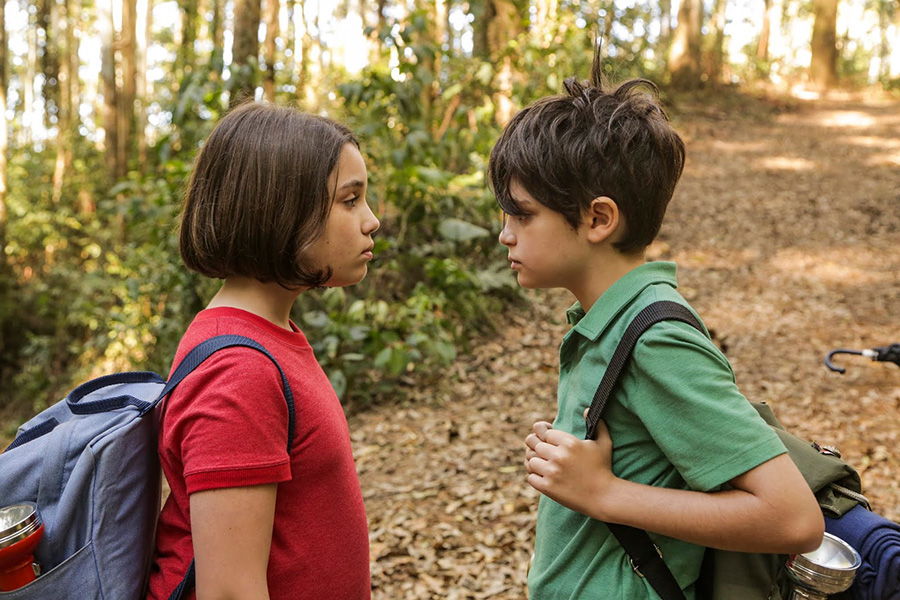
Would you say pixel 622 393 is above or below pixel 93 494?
above

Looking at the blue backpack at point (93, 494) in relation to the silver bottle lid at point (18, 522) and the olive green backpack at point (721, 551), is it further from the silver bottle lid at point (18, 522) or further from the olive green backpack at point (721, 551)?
the olive green backpack at point (721, 551)

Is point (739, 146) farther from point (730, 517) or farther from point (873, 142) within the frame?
point (730, 517)

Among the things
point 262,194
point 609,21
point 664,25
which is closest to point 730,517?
point 262,194

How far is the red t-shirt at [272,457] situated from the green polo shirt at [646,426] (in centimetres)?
43

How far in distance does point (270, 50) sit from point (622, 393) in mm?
7649

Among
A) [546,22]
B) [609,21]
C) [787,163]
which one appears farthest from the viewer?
[787,163]

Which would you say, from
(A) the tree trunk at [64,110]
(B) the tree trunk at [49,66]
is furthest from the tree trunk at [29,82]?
(B) the tree trunk at [49,66]

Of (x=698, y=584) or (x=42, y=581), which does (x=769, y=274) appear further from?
(x=42, y=581)

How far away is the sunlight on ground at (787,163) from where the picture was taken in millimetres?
10625

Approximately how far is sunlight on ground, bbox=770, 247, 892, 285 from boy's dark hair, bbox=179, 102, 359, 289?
6920mm

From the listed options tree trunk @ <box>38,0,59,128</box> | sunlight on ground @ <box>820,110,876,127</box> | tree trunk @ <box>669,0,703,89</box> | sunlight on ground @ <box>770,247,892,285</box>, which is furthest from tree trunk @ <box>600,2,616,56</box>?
tree trunk @ <box>38,0,59,128</box>

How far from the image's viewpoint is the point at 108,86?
11.7m

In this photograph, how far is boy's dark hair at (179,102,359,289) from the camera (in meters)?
1.35

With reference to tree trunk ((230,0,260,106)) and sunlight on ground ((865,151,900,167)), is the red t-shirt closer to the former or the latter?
tree trunk ((230,0,260,106))
